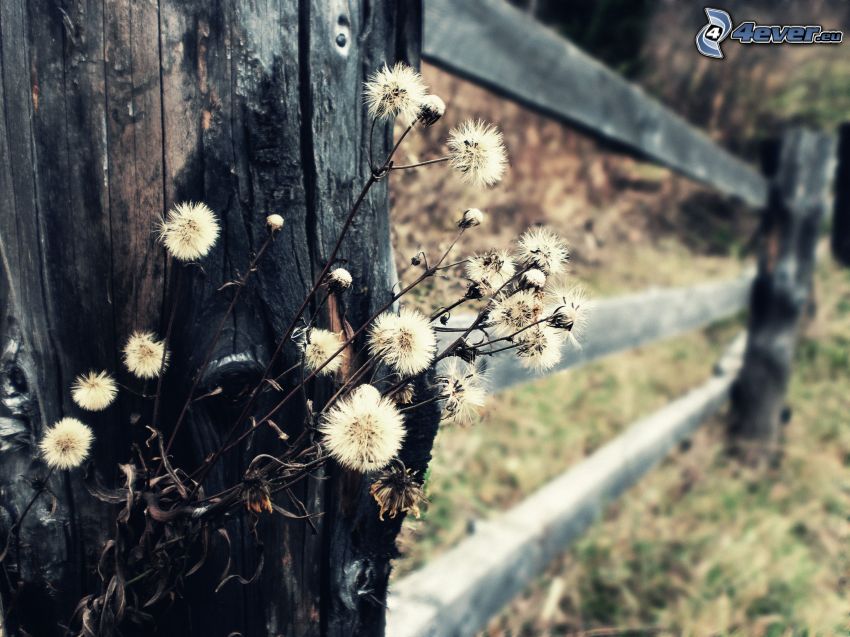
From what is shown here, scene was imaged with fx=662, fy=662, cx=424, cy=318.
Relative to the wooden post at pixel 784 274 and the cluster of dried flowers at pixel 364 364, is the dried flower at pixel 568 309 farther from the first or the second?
the wooden post at pixel 784 274

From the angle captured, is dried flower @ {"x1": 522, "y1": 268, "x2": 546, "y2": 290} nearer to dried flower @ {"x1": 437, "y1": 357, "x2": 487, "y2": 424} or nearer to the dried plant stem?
dried flower @ {"x1": 437, "y1": 357, "x2": 487, "y2": 424}

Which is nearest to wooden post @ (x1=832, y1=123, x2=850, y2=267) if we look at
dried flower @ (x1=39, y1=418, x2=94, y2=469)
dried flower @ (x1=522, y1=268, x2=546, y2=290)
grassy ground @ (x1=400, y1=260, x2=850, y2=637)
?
grassy ground @ (x1=400, y1=260, x2=850, y2=637)

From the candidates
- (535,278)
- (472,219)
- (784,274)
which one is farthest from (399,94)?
(784,274)

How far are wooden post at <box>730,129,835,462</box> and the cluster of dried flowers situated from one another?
13.0ft

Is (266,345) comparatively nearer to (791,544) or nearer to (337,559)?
(337,559)

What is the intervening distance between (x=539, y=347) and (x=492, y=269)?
14 centimetres

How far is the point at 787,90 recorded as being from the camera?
25.7 ft

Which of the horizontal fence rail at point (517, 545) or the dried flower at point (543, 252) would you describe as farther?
the horizontal fence rail at point (517, 545)

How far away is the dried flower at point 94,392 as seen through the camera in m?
0.92

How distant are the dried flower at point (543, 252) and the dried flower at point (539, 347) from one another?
92 millimetres

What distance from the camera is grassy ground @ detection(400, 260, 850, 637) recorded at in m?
2.51

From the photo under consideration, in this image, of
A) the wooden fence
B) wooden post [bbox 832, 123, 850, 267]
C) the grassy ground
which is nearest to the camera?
the wooden fence

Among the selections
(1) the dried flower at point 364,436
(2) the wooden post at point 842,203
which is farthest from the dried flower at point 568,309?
(2) the wooden post at point 842,203

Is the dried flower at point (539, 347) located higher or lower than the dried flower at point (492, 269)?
lower
